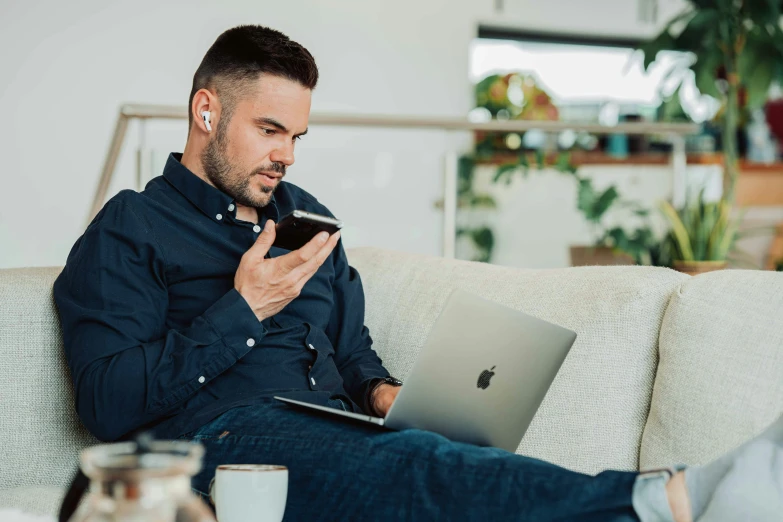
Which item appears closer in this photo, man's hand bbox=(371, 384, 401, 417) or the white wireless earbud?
man's hand bbox=(371, 384, 401, 417)

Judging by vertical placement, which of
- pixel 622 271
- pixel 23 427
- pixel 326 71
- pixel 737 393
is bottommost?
pixel 23 427

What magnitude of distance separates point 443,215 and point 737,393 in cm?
211

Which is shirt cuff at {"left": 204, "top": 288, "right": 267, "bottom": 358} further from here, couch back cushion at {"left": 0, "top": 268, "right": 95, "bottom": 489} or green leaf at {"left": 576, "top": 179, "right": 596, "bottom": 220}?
green leaf at {"left": 576, "top": 179, "right": 596, "bottom": 220}

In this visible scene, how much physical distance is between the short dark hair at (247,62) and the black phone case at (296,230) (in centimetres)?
31

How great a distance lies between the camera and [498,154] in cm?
521

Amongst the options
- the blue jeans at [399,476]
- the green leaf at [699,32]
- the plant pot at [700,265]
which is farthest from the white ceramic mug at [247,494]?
the green leaf at [699,32]

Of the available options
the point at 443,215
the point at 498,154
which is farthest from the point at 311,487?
the point at 498,154

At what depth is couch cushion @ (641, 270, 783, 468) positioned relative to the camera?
1.32m

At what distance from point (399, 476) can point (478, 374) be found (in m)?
0.18

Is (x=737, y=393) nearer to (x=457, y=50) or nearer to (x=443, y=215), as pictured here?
(x=443, y=215)

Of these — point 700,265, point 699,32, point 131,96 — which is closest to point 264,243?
point 700,265

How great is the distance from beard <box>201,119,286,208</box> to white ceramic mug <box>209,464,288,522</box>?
2.57 feet

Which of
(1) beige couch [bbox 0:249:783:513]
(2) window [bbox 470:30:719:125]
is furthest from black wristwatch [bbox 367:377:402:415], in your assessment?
(2) window [bbox 470:30:719:125]

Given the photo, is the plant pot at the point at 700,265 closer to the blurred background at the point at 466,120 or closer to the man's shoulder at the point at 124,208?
the blurred background at the point at 466,120
